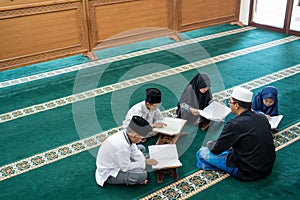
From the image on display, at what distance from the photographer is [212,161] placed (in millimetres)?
3068

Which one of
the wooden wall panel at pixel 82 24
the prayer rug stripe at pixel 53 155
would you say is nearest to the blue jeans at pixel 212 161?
the prayer rug stripe at pixel 53 155

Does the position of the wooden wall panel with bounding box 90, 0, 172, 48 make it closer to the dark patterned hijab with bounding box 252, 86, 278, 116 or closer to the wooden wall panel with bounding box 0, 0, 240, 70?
the wooden wall panel with bounding box 0, 0, 240, 70

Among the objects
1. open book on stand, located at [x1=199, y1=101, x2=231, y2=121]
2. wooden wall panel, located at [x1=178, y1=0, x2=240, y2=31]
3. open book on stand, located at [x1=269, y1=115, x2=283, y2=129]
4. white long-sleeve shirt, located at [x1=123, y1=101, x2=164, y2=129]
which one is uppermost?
wooden wall panel, located at [x1=178, y1=0, x2=240, y2=31]

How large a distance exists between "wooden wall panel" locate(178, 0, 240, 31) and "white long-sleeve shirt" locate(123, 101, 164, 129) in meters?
3.38

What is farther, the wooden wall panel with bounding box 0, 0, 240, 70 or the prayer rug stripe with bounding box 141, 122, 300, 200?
the wooden wall panel with bounding box 0, 0, 240, 70

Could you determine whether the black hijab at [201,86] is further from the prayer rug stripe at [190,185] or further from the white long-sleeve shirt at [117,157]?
the white long-sleeve shirt at [117,157]

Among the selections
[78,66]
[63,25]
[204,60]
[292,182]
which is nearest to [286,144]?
[292,182]

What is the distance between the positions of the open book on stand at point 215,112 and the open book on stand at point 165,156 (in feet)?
2.12

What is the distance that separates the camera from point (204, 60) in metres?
5.52

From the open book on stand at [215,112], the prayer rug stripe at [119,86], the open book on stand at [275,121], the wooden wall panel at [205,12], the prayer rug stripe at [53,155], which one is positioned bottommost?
the prayer rug stripe at [53,155]

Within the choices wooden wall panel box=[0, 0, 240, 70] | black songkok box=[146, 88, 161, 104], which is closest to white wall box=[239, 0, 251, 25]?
wooden wall panel box=[0, 0, 240, 70]

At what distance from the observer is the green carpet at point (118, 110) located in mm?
2904

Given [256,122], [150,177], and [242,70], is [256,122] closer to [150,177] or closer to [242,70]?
[150,177]

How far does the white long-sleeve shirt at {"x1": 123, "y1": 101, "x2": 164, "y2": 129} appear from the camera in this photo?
3.38 metres
